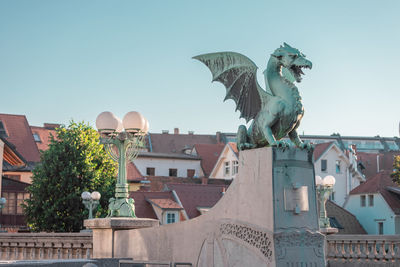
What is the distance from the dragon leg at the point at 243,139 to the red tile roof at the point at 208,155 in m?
55.6

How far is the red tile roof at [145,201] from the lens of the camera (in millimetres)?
43250

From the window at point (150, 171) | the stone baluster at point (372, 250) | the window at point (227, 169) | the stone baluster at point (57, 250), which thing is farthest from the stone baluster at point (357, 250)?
the window at point (150, 171)

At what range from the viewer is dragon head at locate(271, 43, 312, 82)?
834 centimetres

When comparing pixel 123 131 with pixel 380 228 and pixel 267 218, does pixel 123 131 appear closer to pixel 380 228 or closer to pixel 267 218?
pixel 267 218

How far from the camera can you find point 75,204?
34.9m

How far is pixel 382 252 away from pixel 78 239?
344 inches

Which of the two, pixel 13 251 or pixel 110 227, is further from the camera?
pixel 13 251

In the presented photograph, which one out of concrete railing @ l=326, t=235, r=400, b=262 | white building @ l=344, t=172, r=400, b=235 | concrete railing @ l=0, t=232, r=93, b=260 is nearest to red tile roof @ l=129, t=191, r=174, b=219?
white building @ l=344, t=172, r=400, b=235

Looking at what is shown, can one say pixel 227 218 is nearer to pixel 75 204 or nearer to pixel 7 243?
pixel 7 243

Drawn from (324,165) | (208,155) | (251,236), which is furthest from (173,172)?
(251,236)

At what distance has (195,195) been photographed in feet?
151

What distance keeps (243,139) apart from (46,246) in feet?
16.5

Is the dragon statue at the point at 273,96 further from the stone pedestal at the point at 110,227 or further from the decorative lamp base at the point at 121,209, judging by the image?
the decorative lamp base at the point at 121,209

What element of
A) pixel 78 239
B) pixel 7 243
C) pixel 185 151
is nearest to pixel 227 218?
pixel 78 239
